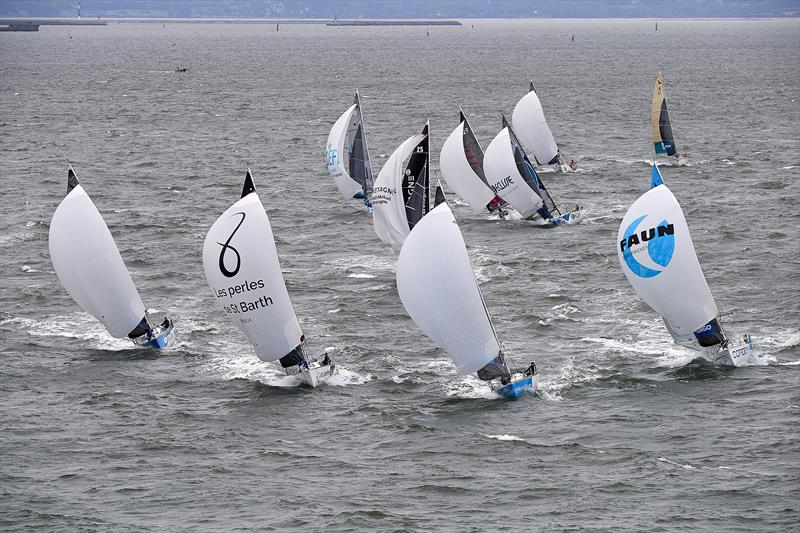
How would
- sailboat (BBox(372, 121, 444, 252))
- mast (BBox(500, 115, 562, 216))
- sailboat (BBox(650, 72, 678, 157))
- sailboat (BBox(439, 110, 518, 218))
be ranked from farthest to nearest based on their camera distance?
1. sailboat (BBox(650, 72, 678, 157))
2. sailboat (BBox(439, 110, 518, 218))
3. mast (BBox(500, 115, 562, 216))
4. sailboat (BBox(372, 121, 444, 252))

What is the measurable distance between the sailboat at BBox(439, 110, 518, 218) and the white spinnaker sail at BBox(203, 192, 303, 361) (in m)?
26.7

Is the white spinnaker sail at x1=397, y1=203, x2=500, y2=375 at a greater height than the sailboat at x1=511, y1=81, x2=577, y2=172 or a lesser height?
lesser

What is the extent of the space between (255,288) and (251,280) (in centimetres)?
31

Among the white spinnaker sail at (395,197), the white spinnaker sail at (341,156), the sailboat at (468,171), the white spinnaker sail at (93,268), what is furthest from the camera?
the white spinnaker sail at (341,156)

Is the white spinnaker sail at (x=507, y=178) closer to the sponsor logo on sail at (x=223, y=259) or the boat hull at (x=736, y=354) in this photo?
the boat hull at (x=736, y=354)

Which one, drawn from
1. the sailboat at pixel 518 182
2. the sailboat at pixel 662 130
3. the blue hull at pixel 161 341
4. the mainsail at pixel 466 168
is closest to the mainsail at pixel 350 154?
the mainsail at pixel 466 168

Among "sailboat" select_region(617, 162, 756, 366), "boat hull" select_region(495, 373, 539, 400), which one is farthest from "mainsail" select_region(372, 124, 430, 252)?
"boat hull" select_region(495, 373, 539, 400)

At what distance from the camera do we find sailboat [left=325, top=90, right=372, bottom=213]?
69750mm

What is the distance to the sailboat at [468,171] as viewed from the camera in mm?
67000

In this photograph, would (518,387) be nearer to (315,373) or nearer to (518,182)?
(315,373)

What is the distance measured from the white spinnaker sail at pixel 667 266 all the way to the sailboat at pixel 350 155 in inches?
1093

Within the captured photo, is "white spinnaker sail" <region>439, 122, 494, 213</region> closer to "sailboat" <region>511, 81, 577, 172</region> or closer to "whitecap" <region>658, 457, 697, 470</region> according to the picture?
"sailboat" <region>511, 81, 577, 172</region>

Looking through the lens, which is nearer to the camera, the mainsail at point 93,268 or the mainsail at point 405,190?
the mainsail at point 93,268

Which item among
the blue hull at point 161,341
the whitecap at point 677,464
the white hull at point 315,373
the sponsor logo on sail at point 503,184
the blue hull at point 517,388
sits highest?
the sponsor logo on sail at point 503,184
